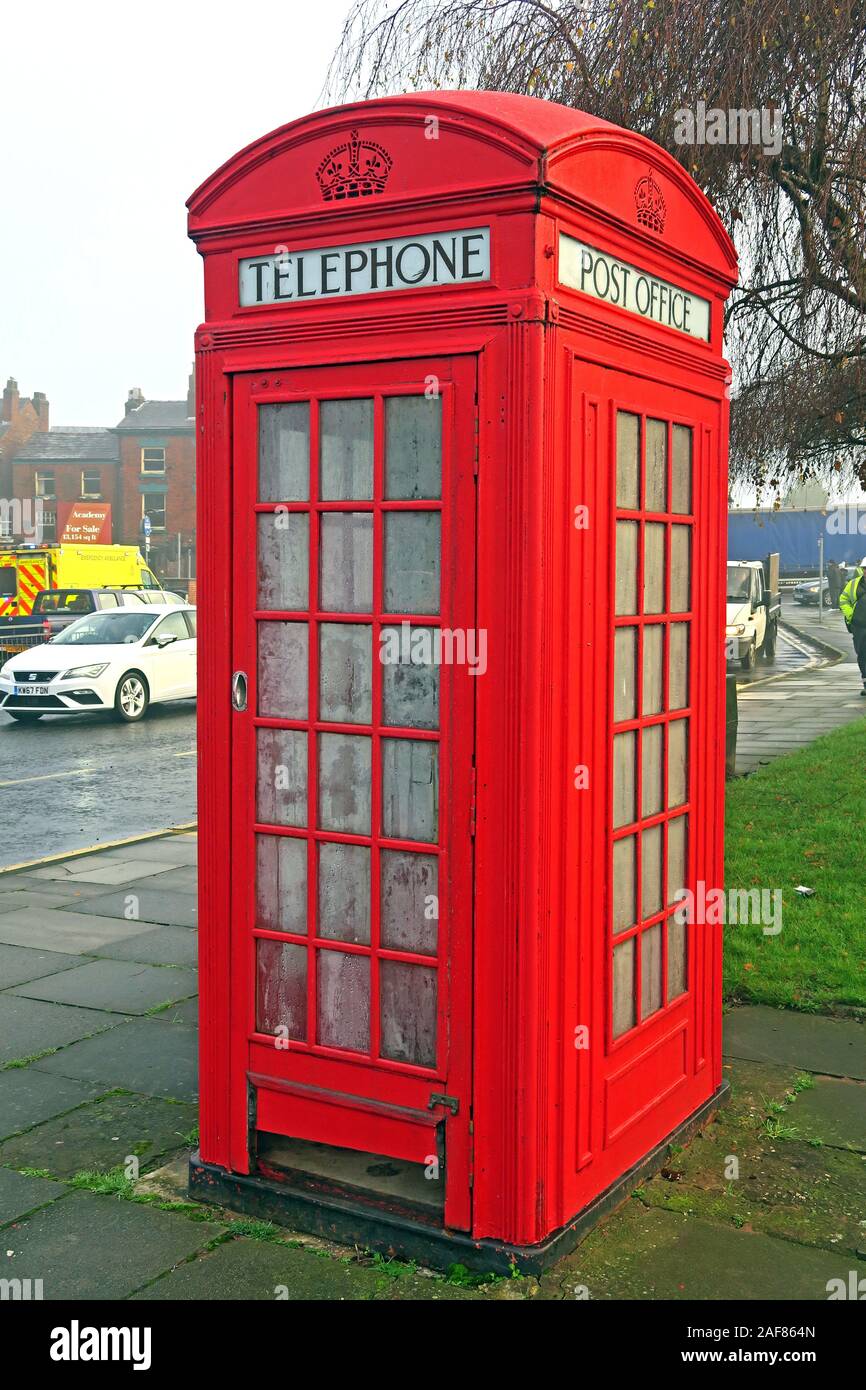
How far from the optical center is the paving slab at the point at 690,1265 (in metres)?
3.53

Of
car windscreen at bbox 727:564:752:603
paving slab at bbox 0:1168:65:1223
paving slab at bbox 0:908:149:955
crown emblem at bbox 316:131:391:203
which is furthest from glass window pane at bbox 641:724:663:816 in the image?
car windscreen at bbox 727:564:752:603

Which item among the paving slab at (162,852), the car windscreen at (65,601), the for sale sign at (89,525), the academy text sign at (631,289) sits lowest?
the paving slab at (162,852)

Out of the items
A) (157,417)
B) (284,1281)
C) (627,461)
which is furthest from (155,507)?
(284,1281)

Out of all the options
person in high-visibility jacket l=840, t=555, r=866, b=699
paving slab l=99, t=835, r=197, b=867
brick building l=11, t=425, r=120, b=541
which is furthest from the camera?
brick building l=11, t=425, r=120, b=541

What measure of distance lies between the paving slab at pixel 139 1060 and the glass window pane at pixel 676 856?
1998 millimetres

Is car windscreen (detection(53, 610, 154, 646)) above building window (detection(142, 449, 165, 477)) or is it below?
below

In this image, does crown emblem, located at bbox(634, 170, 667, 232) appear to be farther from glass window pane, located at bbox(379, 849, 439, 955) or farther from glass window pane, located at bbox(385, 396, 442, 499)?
glass window pane, located at bbox(379, 849, 439, 955)

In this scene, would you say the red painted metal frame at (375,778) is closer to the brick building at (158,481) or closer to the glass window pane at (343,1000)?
the glass window pane at (343,1000)

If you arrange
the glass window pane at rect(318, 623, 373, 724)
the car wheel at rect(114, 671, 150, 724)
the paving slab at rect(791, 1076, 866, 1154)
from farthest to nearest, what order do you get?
the car wheel at rect(114, 671, 150, 724) < the paving slab at rect(791, 1076, 866, 1154) < the glass window pane at rect(318, 623, 373, 724)

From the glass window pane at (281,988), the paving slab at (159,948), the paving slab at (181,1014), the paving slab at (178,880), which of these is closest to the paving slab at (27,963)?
the paving slab at (159,948)

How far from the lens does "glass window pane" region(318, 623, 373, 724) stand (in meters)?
3.83

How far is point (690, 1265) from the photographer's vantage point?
12.0ft

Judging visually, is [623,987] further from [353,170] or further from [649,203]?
[353,170]

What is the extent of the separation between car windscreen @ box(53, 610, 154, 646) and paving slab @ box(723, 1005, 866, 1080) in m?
13.9
